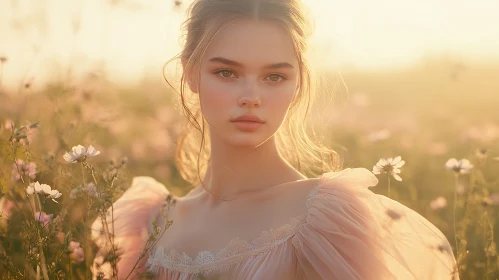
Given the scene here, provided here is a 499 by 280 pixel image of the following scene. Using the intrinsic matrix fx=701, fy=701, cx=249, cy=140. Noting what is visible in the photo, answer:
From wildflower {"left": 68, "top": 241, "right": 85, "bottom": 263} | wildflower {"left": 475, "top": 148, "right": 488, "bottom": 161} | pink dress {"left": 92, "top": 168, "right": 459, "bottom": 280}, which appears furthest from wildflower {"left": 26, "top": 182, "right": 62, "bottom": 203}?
wildflower {"left": 475, "top": 148, "right": 488, "bottom": 161}

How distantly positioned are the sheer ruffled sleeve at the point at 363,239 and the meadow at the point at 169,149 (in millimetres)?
139

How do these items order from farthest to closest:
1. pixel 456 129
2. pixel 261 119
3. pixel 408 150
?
pixel 456 129, pixel 408 150, pixel 261 119

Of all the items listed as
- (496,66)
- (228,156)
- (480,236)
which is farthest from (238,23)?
(496,66)

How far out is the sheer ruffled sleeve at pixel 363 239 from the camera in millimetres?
2459

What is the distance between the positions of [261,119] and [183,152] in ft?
3.22

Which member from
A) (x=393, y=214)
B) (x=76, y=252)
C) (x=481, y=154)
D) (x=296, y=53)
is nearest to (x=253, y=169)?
(x=296, y=53)

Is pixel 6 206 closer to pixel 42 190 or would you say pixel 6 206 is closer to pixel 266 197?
pixel 42 190

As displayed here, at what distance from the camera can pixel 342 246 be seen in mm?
2486

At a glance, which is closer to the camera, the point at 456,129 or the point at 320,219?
the point at 320,219

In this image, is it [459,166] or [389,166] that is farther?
[459,166]

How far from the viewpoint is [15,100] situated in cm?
353

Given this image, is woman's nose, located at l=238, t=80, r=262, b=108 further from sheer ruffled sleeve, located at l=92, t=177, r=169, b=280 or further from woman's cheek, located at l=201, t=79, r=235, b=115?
sheer ruffled sleeve, located at l=92, t=177, r=169, b=280

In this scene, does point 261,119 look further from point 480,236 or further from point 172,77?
point 480,236

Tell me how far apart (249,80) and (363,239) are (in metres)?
0.74
